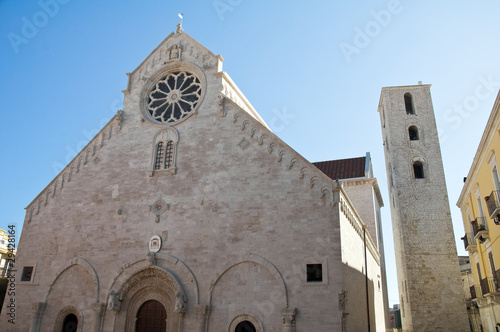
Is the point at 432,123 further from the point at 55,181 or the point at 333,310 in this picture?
the point at 55,181

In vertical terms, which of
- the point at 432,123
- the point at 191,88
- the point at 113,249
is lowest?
the point at 113,249

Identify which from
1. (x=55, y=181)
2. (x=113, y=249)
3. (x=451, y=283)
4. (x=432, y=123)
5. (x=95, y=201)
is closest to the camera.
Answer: (x=113, y=249)

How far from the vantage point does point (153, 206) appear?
1908cm

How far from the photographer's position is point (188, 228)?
1805cm

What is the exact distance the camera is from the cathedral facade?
15.6 m

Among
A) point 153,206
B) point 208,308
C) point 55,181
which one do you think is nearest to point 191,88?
point 153,206

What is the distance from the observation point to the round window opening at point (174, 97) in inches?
833

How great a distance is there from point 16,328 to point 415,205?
93.1ft

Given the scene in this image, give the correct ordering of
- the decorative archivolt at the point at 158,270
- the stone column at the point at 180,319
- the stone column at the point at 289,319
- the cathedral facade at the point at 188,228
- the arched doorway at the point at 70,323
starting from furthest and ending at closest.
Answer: the arched doorway at the point at 70,323 → the decorative archivolt at the point at 158,270 → the stone column at the point at 180,319 → the cathedral facade at the point at 188,228 → the stone column at the point at 289,319

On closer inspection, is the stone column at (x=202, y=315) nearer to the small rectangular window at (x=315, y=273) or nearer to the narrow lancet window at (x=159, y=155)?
the small rectangular window at (x=315, y=273)

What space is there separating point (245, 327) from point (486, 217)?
1324cm

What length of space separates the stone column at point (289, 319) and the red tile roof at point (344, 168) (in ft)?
64.6

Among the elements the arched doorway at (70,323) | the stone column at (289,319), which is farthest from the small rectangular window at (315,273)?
the arched doorway at (70,323)

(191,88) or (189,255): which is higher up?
(191,88)
